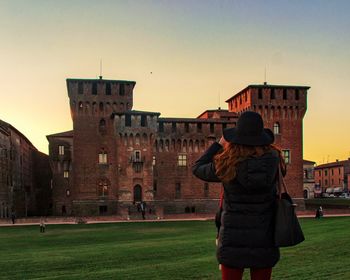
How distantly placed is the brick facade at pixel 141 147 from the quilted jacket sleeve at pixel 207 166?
144 feet

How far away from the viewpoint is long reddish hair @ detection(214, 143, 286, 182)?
3691mm

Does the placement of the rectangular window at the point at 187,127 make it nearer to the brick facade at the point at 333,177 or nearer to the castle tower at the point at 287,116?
the castle tower at the point at 287,116

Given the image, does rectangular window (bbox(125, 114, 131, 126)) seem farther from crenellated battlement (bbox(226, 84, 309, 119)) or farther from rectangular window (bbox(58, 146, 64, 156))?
crenellated battlement (bbox(226, 84, 309, 119))

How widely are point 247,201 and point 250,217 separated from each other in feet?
0.41

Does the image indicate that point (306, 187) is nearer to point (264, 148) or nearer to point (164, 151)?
point (164, 151)

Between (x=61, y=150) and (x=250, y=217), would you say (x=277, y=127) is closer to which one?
(x=61, y=150)

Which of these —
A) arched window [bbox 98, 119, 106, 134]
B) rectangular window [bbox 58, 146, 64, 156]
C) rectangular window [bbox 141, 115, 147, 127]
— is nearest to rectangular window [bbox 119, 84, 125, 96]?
arched window [bbox 98, 119, 106, 134]

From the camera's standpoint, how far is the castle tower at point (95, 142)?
50719mm

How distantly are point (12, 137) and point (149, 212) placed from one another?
1992 centimetres

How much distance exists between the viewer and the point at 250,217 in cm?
372

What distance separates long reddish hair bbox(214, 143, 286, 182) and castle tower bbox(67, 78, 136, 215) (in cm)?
4769

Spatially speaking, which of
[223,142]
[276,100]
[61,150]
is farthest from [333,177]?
[223,142]

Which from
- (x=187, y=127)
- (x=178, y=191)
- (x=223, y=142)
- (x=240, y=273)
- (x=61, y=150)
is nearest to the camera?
(x=240, y=273)

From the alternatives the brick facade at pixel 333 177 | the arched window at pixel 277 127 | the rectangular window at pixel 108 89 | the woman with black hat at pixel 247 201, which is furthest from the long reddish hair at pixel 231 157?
the brick facade at pixel 333 177
